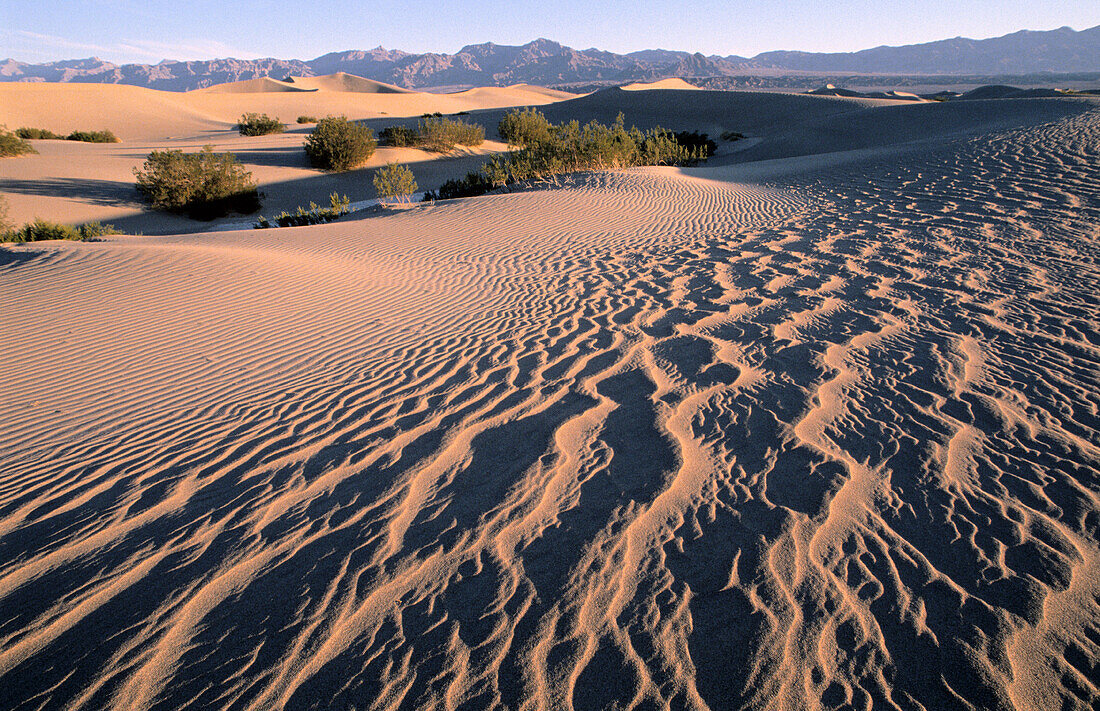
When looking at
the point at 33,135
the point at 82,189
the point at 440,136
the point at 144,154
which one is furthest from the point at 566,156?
the point at 33,135

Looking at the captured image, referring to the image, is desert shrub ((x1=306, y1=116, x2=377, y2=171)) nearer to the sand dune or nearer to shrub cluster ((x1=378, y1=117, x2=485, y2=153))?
shrub cluster ((x1=378, y1=117, x2=485, y2=153))

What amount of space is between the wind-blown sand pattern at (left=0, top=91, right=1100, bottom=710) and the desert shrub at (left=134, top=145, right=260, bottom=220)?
8.09m

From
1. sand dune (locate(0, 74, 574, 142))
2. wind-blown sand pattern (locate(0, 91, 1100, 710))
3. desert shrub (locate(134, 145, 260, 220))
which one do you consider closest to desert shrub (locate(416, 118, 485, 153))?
desert shrub (locate(134, 145, 260, 220))

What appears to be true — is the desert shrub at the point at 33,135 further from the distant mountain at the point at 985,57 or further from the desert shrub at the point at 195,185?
the distant mountain at the point at 985,57

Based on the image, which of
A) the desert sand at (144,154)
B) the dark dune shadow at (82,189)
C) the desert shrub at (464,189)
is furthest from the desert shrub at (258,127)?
the desert shrub at (464,189)

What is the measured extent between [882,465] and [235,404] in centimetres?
379

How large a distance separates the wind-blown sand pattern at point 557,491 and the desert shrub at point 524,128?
10.9 m

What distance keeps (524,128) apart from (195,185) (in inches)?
433

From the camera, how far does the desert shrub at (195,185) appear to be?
12.2 m

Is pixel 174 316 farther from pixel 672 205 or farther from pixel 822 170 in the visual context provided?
pixel 822 170

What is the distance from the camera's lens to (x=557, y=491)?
2.49 meters

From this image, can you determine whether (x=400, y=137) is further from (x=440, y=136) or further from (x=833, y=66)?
(x=833, y=66)

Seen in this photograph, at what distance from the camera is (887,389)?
10.4 ft

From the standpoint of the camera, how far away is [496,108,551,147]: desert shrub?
48.6 ft
